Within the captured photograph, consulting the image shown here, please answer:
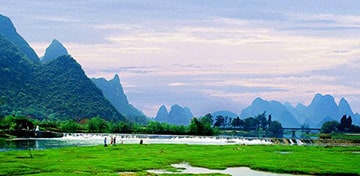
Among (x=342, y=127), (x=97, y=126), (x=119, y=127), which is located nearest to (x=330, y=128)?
(x=342, y=127)

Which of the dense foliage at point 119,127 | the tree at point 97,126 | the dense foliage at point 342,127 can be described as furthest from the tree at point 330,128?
the tree at point 97,126

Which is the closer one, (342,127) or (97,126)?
(97,126)

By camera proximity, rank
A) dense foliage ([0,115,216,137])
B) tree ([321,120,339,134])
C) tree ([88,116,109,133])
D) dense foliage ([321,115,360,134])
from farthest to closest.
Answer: tree ([321,120,339,134]) → dense foliage ([321,115,360,134]) → tree ([88,116,109,133]) → dense foliage ([0,115,216,137])

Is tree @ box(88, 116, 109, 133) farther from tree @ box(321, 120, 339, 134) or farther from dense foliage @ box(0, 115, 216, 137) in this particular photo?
tree @ box(321, 120, 339, 134)

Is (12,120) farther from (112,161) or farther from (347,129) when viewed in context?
(347,129)

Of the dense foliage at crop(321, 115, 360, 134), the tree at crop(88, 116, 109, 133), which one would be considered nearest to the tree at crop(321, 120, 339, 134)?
the dense foliage at crop(321, 115, 360, 134)

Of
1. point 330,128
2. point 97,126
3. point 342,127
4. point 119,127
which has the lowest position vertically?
point 330,128

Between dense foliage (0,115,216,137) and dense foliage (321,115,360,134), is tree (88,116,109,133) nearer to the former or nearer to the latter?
dense foliage (0,115,216,137)

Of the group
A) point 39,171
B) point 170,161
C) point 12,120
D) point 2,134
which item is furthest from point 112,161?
point 12,120

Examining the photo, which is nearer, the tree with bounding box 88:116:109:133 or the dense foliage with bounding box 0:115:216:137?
the dense foliage with bounding box 0:115:216:137

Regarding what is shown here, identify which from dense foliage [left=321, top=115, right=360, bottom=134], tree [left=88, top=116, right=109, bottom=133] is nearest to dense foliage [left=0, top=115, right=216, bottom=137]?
tree [left=88, top=116, right=109, bottom=133]

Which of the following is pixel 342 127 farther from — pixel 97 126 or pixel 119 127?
pixel 97 126

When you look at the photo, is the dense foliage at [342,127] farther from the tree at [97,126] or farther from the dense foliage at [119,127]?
the tree at [97,126]

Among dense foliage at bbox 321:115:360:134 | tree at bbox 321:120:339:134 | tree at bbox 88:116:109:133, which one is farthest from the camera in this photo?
tree at bbox 321:120:339:134
